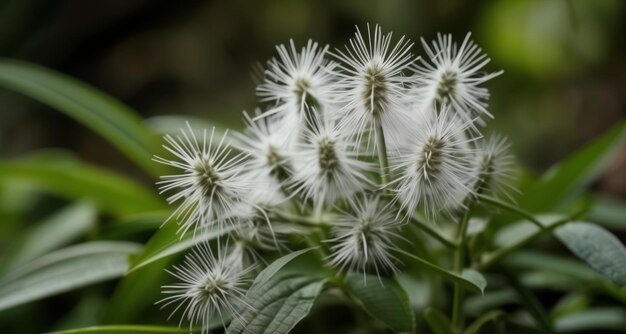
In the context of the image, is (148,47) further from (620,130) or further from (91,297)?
(620,130)

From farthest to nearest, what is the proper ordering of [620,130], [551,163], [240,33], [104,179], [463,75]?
1. [240,33]
2. [551,163]
3. [104,179]
4. [620,130]
5. [463,75]

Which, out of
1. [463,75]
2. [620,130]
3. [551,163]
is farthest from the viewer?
[551,163]

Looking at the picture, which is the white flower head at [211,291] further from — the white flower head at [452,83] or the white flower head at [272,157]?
the white flower head at [452,83]

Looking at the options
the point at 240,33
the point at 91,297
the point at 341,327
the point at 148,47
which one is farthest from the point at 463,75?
the point at 148,47

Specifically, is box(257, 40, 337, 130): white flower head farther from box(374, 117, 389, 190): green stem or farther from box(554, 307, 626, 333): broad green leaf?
box(554, 307, 626, 333): broad green leaf

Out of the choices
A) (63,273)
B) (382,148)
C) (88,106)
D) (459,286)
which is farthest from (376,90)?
(88,106)

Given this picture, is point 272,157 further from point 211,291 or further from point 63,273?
point 63,273
